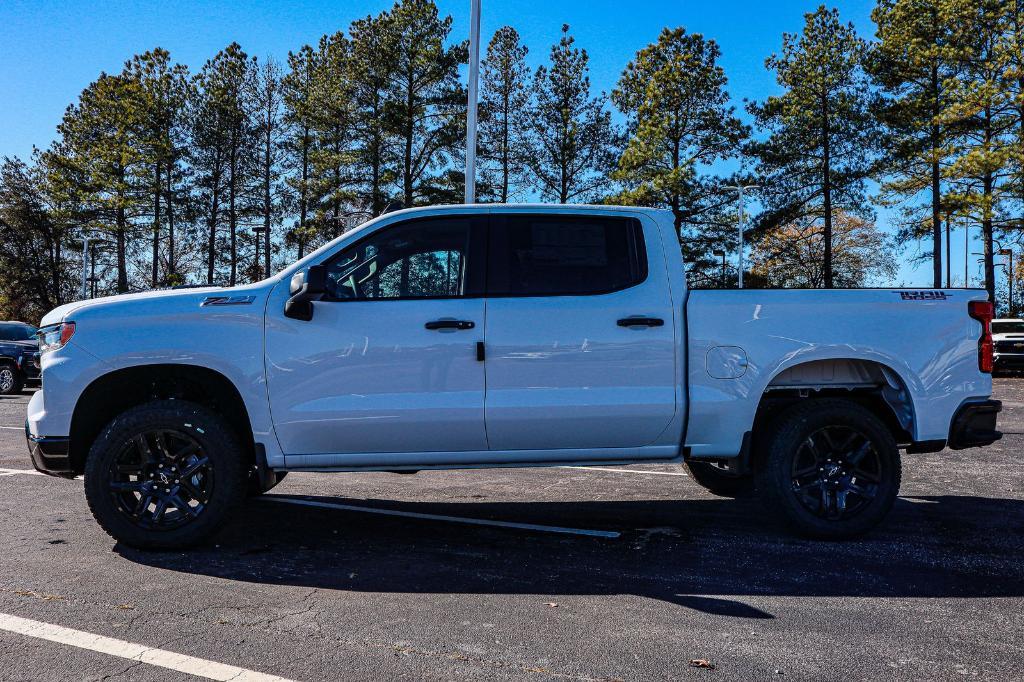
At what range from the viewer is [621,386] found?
5008mm

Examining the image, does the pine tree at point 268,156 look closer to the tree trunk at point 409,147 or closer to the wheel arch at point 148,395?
the tree trunk at point 409,147

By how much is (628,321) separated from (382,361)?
4.93ft

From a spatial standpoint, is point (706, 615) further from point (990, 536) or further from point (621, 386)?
point (990, 536)

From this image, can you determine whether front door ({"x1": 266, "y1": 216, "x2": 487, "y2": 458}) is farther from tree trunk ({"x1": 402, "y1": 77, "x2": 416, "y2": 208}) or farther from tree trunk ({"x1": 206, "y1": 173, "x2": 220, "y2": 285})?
tree trunk ({"x1": 206, "y1": 173, "x2": 220, "y2": 285})

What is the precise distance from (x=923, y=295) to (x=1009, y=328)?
24.8 meters

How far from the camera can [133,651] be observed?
3404 mm

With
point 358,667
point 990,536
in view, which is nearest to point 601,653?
point 358,667

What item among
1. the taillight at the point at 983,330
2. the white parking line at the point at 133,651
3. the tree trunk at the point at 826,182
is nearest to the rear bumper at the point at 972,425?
the taillight at the point at 983,330

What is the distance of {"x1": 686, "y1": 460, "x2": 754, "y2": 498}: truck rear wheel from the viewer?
667cm

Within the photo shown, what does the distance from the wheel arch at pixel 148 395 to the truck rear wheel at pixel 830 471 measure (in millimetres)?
3331

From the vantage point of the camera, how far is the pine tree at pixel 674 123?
35.7 m

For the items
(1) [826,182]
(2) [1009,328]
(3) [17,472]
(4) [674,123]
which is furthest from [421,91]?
(3) [17,472]

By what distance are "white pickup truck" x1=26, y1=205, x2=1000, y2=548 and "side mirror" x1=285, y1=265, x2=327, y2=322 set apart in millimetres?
14

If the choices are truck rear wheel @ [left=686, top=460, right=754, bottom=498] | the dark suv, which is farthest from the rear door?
the dark suv
